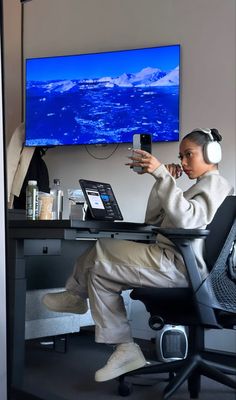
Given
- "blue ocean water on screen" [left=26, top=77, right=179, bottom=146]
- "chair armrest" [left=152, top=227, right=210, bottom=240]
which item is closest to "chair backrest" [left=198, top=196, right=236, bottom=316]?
"chair armrest" [left=152, top=227, right=210, bottom=240]

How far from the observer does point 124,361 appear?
234 cm

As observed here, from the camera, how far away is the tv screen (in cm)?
395

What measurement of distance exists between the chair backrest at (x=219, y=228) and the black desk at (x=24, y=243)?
1.28ft

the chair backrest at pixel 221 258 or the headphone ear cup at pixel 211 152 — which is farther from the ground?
the headphone ear cup at pixel 211 152

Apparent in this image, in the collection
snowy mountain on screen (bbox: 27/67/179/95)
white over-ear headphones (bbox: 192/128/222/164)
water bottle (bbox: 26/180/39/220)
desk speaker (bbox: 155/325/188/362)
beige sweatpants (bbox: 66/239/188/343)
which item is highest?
snowy mountain on screen (bbox: 27/67/179/95)

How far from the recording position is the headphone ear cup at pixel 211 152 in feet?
8.04

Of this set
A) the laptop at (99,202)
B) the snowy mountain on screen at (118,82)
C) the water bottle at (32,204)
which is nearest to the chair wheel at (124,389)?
the laptop at (99,202)

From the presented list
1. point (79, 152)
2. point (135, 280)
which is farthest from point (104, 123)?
point (135, 280)

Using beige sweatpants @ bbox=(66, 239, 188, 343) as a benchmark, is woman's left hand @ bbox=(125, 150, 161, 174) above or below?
above

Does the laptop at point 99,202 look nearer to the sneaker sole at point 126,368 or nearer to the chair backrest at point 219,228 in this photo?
the chair backrest at point 219,228

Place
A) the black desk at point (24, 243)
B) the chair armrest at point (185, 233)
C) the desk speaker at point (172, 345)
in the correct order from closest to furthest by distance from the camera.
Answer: the chair armrest at point (185, 233), the black desk at point (24, 243), the desk speaker at point (172, 345)

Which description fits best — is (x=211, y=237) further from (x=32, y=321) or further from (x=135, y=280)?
(x=32, y=321)

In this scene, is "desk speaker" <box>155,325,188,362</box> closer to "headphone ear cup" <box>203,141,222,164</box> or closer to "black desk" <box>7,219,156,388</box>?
"black desk" <box>7,219,156,388</box>

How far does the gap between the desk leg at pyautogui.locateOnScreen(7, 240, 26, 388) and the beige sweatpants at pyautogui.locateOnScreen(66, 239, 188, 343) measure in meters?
0.32
